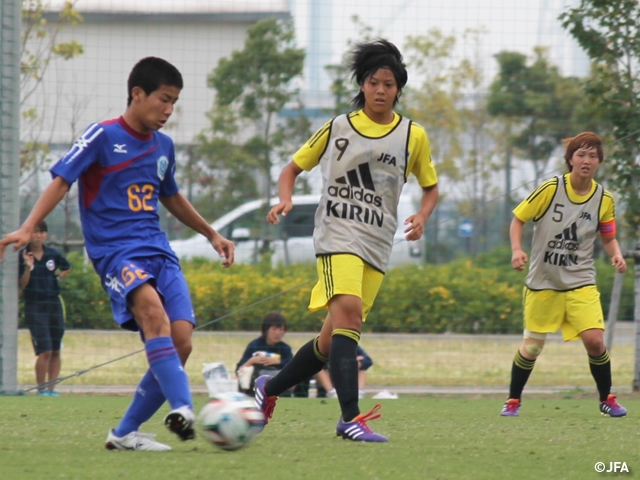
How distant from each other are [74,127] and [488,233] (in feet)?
18.4

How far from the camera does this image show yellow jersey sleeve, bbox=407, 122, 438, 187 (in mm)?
5543

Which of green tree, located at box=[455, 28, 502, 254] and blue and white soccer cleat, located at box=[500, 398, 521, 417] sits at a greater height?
green tree, located at box=[455, 28, 502, 254]

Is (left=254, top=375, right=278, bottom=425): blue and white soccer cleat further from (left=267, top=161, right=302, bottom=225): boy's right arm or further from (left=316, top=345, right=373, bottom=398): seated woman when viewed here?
(left=316, top=345, right=373, bottom=398): seated woman

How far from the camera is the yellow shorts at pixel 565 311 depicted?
7.00m

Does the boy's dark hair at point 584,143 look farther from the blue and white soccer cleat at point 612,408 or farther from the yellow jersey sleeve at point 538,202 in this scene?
the blue and white soccer cleat at point 612,408

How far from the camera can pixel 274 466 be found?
4.16 m

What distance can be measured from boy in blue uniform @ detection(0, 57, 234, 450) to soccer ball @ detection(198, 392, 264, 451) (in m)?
0.17

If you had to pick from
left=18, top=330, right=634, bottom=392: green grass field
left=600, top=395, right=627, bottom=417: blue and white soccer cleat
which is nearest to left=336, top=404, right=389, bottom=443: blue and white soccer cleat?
left=600, top=395, right=627, bottom=417: blue and white soccer cleat

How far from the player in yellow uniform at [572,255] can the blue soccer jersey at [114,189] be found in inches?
122

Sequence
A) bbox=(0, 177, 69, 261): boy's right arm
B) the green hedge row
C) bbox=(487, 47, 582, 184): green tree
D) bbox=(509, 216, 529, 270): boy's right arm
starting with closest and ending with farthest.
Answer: bbox=(0, 177, 69, 261): boy's right arm
bbox=(509, 216, 529, 270): boy's right arm
the green hedge row
bbox=(487, 47, 582, 184): green tree

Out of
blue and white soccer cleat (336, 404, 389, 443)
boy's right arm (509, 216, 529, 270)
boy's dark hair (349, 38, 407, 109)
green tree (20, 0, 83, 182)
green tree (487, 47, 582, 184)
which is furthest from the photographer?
green tree (487, 47, 582, 184)

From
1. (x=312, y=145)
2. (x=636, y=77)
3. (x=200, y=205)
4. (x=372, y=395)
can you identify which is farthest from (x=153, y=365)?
(x=200, y=205)

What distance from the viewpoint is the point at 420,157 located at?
18.4 feet

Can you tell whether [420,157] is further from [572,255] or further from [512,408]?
[512,408]
